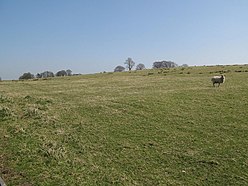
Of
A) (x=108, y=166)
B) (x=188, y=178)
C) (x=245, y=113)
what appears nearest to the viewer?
(x=188, y=178)

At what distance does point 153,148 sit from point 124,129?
2797 millimetres

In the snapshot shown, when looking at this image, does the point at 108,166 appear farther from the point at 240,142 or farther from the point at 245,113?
the point at 245,113

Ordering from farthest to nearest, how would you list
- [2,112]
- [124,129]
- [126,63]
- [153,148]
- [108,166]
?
[126,63] < [2,112] < [124,129] < [153,148] < [108,166]

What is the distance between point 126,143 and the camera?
516 inches

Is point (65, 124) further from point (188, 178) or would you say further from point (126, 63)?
point (126, 63)

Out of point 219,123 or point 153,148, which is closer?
point 153,148

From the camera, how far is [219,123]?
51.2 feet

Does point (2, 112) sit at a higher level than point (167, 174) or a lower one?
higher

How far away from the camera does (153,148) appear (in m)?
12.5

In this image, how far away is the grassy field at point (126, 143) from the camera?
404 inches

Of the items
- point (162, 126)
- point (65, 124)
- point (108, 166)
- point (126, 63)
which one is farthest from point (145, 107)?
point (126, 63)

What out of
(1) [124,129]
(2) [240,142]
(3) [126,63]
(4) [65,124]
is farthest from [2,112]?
(3) [126,63]

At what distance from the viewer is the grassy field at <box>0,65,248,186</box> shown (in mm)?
10273

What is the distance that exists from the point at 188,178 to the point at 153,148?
259 cm
